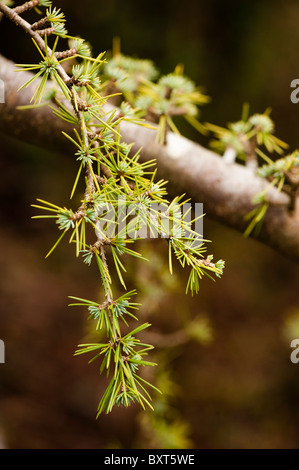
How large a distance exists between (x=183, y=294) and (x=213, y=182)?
2.76ft

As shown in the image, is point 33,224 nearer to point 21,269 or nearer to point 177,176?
point 21,269

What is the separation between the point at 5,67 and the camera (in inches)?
20.2

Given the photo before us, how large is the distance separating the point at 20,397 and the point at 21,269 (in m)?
0.46

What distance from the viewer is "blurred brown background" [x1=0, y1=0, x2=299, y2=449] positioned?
3.95 ft

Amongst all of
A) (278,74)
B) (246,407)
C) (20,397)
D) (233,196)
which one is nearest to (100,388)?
(20,397)

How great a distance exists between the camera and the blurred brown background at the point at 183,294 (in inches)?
47.4

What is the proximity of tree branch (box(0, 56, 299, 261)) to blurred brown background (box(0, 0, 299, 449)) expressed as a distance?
0.64 meters

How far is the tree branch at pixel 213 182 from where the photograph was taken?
0.54 m

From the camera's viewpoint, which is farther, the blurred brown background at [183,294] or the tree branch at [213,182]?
the blurred brown background at [183,294]

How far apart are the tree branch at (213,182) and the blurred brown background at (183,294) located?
2.11ft

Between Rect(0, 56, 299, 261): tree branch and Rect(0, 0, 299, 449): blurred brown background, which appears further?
Rect(0, 0, 299, 449): blurred brown background

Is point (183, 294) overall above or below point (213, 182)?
above

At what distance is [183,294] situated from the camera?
135 cm

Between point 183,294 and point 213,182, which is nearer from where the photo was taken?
point 213,182
